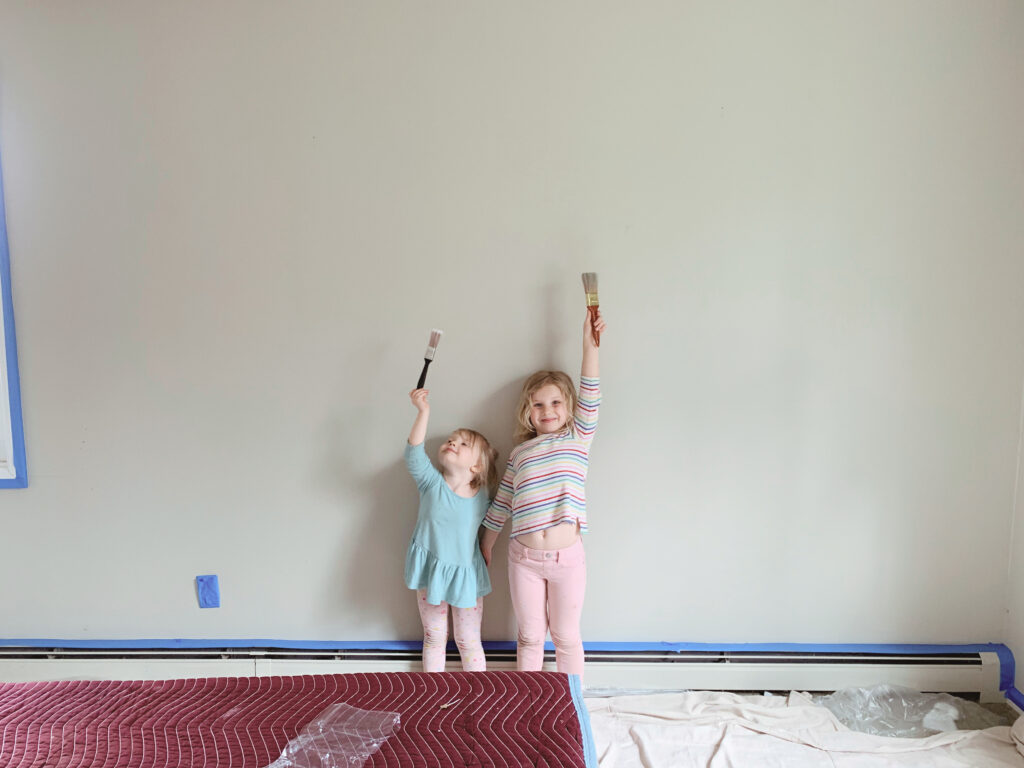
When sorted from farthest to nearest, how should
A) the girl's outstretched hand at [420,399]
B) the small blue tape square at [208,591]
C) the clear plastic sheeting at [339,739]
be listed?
the small blue tape square at [208,591] → the girl's outstretched hand at [420,399] → the clear plastic sheeting at [339,739]

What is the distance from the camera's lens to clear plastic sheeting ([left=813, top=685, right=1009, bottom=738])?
1848 mm

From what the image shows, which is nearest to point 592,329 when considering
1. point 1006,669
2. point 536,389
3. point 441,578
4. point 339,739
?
point 536,389

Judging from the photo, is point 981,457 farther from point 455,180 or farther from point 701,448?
point 455,180

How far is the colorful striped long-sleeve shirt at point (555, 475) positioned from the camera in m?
1.84

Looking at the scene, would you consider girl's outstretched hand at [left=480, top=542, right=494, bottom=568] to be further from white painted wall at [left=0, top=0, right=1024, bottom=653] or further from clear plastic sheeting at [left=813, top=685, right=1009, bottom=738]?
clear plastic sheeting at [left=813, top=685, right=1009, bottom=738]

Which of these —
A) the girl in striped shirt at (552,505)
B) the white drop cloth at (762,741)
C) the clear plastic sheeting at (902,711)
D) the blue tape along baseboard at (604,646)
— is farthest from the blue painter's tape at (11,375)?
the clear plastic sheeting at (902,711)

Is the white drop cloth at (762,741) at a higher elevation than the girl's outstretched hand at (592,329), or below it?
below

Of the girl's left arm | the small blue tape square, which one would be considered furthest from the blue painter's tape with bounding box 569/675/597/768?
the small blue tape square

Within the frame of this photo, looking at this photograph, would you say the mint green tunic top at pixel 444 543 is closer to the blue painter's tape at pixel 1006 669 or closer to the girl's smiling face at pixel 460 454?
the girl's smiling face at pixel 460 454

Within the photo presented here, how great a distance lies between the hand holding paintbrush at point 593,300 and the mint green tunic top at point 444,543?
574 mm

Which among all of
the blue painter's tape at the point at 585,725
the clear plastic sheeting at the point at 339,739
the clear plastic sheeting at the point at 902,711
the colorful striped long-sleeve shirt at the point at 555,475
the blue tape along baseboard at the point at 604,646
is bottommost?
the clear plastic sheeting at the point at 902,711

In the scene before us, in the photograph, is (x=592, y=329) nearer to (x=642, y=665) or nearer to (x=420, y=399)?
(x=420, y=399)

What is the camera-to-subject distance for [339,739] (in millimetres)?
1285

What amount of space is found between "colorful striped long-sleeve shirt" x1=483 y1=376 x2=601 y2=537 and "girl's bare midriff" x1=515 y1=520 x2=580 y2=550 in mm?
13
